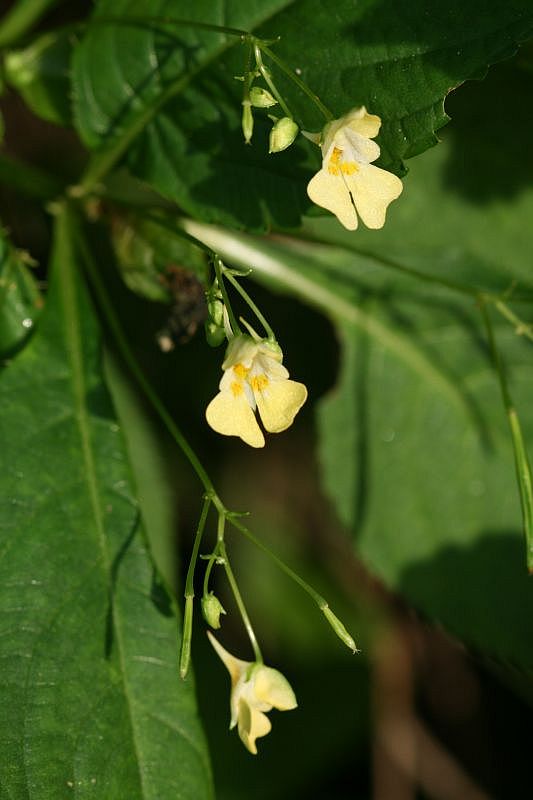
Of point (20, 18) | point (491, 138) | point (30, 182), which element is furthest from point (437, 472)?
point (20, 18)

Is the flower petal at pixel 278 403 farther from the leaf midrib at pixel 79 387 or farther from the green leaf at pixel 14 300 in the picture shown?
the green leaf at pixel 14 300

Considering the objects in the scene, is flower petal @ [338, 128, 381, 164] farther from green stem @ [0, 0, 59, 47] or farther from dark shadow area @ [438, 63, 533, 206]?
dark shadow area @ [438, 63, 533, 206]

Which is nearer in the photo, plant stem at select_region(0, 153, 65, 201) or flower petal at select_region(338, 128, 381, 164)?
flower petal at select_region(338, 128, 381, 164)

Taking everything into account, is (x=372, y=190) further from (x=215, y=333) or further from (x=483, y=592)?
(x=483, y=592)

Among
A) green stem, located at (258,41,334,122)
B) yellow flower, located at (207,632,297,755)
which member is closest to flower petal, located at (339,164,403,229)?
green stem, located at (258,41,334,122)

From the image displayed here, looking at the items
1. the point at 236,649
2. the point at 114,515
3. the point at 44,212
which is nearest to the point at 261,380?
the point at 114,515
